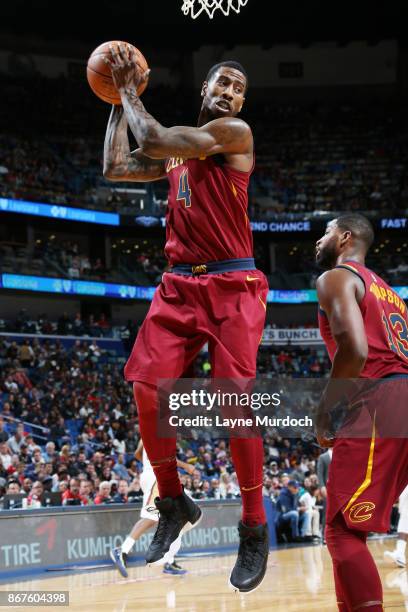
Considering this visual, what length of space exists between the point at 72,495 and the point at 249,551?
28.8ft

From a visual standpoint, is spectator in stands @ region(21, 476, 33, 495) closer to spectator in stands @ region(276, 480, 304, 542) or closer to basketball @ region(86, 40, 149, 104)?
spectator in stands @ region(276, 480, 304, 542)

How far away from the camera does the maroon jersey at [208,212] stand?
4750mm

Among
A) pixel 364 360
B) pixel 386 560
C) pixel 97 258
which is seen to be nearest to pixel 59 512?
pixel 386 560

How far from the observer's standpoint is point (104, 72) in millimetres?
4910

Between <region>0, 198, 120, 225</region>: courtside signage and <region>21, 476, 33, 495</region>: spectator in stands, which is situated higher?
<region>0, 198, 120, 225</region>: courtside signage

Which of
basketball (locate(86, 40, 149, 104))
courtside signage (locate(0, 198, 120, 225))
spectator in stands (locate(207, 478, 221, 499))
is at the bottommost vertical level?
spectator in stands (locate(207, 478, 221, 499))

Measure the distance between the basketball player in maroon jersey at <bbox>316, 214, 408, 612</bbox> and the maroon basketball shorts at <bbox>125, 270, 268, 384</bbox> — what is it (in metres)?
0.47

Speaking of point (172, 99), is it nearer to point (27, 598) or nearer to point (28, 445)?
point (28, 445)

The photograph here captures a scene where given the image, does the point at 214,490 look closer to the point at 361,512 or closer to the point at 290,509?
the point at 290,509

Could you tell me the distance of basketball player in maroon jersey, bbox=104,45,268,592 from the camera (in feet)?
14.8

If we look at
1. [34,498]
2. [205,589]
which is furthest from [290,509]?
[205,589]

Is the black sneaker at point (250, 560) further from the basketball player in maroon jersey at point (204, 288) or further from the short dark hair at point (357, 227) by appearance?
the short dark hair at point (357, 227)

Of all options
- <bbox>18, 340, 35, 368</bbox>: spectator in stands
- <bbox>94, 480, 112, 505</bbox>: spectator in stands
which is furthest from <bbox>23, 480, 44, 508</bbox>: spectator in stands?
<bbox>18, 340, 35, 368</bbox>: spectator in stands

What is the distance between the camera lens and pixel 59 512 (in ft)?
36.8
